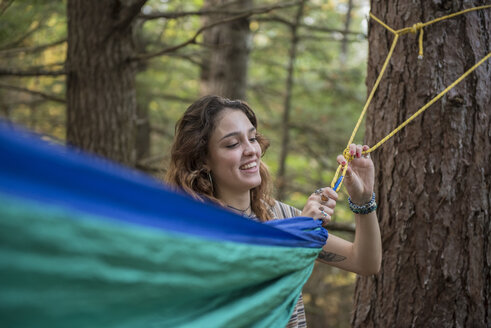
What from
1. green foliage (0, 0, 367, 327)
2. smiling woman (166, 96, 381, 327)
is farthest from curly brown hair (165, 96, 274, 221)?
green foliage (0, 0, 367, 327)

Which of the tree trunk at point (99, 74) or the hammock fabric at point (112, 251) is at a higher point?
the tree trunk at point (99, 74)

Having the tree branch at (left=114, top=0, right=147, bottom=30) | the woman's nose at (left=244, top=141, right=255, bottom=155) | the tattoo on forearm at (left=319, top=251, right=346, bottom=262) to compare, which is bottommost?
the tattoo on forearm at (left=319, top=251, right=346, bottom=262)

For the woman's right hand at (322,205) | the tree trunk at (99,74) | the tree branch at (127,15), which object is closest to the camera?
the woman's right hand at (322,205)

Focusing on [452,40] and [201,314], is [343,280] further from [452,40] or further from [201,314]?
[201,314]

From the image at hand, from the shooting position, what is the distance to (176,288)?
96 centimetres

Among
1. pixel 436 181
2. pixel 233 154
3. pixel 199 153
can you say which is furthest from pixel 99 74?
pixel 436 181

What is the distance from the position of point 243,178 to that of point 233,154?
0.32ft

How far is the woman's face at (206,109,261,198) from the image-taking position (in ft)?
5.27

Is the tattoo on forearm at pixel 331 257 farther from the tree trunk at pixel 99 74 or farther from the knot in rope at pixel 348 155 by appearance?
the tree trunk at pixel 99 74

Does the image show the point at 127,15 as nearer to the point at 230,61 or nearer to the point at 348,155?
the point at 348,155

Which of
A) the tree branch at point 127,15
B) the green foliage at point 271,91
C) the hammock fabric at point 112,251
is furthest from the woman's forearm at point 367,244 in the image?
the green foliage at point 271,91

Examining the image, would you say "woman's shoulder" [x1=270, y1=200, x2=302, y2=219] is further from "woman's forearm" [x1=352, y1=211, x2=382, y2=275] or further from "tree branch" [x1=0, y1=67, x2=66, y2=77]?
"tree branch" [x1=0, y1=67, x2=66, y2=77]

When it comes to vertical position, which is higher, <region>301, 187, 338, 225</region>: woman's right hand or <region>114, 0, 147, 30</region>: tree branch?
<region>114, 0, 147, 30</region>: tree branch

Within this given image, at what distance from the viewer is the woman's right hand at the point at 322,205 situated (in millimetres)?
1498
